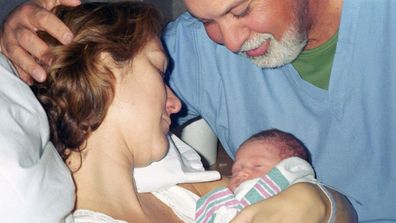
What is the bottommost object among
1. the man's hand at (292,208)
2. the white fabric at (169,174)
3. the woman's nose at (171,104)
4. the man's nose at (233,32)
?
the white fabric at (169,174)

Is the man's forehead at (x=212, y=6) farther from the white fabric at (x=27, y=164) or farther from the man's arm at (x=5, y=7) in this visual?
the man's arm at (x=5, y=7)

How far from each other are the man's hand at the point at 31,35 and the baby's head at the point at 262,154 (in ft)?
1.50

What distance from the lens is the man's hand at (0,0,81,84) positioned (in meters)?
0.99

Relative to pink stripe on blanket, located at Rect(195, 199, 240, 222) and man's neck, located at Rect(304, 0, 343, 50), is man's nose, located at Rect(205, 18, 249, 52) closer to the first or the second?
man's neck, located at Rect(304, 0, 343, 50)

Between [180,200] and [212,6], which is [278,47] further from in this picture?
[180,200]

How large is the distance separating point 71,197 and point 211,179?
0.41 metres

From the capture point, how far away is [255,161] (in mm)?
1209

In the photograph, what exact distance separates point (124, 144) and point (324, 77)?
54 centimetres

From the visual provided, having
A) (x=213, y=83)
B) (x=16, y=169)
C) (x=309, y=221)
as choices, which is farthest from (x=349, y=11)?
(x=16, y=169)

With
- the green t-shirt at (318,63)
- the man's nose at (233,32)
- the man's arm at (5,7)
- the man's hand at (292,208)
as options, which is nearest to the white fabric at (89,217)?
the man's hand at (292,208)

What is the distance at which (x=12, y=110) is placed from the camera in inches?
34.9

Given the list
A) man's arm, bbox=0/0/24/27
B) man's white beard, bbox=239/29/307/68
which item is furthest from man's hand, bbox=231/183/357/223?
man's arm, bbox=0/0/24/27

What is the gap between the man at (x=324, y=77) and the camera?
1.24m

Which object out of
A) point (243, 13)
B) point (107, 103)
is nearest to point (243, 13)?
point (243, 13)
